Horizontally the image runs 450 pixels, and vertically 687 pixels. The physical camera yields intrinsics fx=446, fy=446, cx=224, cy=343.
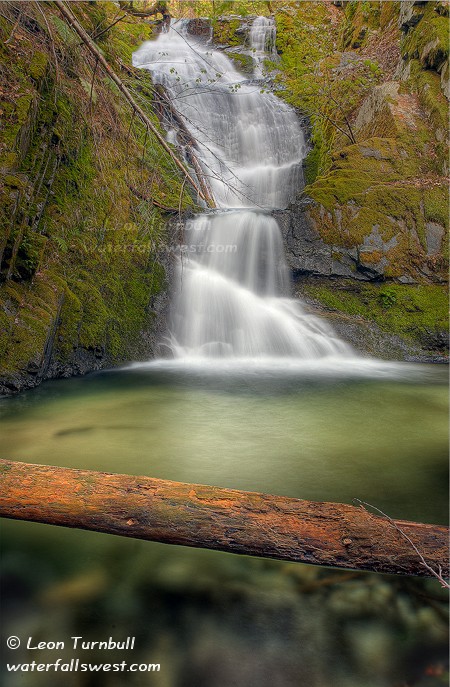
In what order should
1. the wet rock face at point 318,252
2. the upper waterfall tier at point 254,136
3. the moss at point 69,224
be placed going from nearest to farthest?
the moss at point 69,224 → the wet rock face at point 318,252 → the upper waterfall tier at point 254,136

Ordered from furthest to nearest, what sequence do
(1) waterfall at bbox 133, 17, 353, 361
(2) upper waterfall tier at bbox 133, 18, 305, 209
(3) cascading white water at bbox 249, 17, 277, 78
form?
(3) cascading white water at bbox 249, 17, 277, 78
(2) upper waterfall tier at bbox 133, 18, 305, 209
(1) waterfall at bbox 133, 17, 353, 361

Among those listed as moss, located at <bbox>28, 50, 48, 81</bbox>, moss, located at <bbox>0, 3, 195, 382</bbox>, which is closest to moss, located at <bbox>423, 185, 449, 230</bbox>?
moss, located at <bbox>0, 3, 195, 382</bbox>

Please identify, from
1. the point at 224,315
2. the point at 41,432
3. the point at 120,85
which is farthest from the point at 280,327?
the point at 120,85

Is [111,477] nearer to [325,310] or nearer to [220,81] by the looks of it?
[325,310]

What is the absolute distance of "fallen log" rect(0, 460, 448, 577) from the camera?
1.87 meters

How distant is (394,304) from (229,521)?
26.8 ft

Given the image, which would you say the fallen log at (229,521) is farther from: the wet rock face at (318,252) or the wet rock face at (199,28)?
the wet rock face at (199,28)

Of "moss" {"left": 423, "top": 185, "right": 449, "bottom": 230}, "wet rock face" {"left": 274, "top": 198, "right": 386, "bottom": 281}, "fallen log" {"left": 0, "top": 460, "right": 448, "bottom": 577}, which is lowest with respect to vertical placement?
"fallen log" {"left": 0, "top": 460, "right": 448, "bottom": 577}

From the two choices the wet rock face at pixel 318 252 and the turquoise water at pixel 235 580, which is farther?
the wet rock face at pixel 318 252

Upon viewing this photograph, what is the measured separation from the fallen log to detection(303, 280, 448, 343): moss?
7.59 metres

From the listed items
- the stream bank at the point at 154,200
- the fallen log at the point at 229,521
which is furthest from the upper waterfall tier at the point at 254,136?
the fallen log at the point at 229,521

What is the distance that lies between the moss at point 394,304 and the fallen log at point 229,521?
24.9ft

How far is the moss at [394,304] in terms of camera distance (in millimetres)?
8914

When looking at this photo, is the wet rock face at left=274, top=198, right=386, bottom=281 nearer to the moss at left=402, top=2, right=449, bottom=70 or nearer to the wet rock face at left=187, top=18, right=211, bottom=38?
the moss at left=402, top=2, right=449, bottom=70
